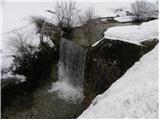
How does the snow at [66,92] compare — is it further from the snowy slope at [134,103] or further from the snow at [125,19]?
the snow at [125,19]

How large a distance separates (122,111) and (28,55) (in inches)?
331

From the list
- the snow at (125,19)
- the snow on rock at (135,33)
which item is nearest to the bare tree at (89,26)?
the snow on rock at (135,33)

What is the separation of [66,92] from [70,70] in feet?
4.41

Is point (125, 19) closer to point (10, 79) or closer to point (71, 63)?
point (71, 63)

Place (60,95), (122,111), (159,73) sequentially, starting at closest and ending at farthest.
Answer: (122,111)
(159,73)
(60,95)

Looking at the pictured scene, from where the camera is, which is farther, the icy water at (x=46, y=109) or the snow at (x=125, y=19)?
the snow at (x=125, y=19)

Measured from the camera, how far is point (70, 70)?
14.8 meters

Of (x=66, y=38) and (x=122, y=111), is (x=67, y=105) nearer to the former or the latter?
(x=66, y=38)

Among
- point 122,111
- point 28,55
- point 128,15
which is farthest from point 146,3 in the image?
point 122,111

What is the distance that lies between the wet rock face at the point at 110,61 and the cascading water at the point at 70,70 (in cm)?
99

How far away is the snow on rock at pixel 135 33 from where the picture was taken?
12875mm

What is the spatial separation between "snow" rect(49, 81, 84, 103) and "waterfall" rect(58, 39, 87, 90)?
23 centimetres

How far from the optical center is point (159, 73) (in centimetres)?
849

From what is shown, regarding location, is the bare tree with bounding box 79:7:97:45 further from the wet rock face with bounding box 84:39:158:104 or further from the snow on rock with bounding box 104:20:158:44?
the wet rock face with bounding box 84:39:158:104
